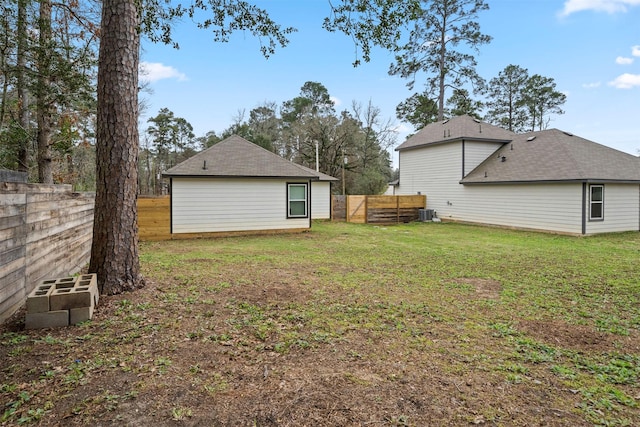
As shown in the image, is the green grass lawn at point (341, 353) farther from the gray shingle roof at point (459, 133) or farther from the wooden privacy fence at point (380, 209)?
the gray shingle roof at point (459, 133)

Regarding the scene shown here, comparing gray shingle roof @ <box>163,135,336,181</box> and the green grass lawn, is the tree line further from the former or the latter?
the green grass lawn

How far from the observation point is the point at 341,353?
3.05m

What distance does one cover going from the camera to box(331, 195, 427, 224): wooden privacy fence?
17609 millimetres

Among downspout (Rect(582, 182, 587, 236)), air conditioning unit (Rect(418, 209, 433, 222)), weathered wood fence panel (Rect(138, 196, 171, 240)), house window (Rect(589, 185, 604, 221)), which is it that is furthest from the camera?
air conditioning unit (Rect(418, 209, 433, 222))

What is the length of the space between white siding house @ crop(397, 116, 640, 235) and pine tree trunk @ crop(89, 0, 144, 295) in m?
13.7

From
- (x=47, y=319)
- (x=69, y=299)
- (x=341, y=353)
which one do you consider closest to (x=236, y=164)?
(x=69, y=299)

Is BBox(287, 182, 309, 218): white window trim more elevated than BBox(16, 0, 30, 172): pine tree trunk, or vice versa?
BBox(16, 0, 30, 172): pine tree trunk

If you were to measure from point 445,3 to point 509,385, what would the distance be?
25.8 meters

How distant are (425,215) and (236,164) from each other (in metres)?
10.6

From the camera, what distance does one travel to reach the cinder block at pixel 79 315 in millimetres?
3439

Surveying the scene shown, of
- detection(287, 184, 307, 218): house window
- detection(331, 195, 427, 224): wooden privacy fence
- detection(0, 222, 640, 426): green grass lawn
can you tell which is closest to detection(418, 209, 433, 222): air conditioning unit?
detection(331, 195, 427, 224): wooden privacy fence

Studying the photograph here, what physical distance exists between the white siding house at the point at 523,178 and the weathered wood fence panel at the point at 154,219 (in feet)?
43.4

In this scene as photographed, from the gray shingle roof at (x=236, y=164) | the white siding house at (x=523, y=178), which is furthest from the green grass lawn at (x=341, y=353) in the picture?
the white siding house at (x=523, y=178)

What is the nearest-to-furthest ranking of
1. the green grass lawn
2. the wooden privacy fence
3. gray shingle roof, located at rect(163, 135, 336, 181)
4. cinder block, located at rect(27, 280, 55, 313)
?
the green grass lawn
cinder block, located at rect(27, 280, 55, 313)
gray shingle roof, located at rect(163, 135, 336, 181)
the wooden privacy fence
